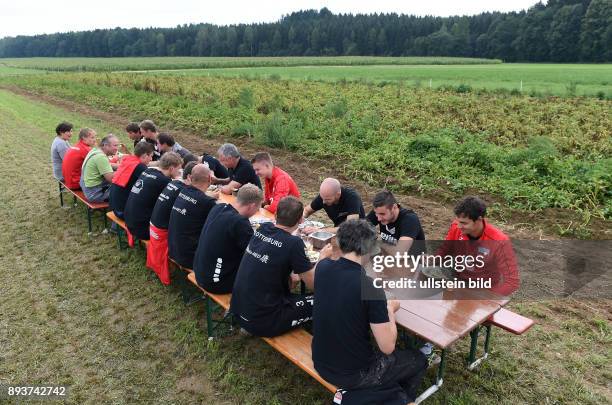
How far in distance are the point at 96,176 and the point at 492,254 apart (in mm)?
6005

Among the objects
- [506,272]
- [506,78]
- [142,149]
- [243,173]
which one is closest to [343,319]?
[506,272]

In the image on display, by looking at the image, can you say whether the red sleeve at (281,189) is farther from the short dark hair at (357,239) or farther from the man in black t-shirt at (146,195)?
the short dark hair at (357,239)

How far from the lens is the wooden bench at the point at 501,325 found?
379 centimetres

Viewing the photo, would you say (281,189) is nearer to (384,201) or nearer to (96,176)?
(384,201)

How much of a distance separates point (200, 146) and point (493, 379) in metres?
12.1

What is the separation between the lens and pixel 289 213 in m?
3.67

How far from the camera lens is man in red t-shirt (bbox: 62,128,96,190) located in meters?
7.63

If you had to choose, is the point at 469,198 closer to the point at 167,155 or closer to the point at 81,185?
the point at 167,155

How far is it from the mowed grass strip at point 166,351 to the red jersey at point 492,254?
78 centimetres

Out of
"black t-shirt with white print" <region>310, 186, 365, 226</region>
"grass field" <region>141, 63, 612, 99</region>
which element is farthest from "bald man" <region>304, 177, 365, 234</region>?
"grass field" <region>141, 63, 612, 99</region>

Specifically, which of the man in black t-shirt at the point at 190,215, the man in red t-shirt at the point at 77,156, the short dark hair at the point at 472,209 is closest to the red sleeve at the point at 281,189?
the man in black t-shirt at the point at 190,215

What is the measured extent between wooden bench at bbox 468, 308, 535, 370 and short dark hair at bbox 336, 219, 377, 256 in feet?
4.76

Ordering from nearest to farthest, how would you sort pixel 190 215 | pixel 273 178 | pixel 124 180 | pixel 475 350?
pixel 475 350, pixel 190 215, pixel 273 178, pixel 124 180

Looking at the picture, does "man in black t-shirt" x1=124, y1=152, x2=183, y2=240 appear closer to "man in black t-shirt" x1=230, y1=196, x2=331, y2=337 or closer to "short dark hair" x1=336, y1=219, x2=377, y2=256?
"man in black t-shirt" x1=230, y1=196, x2=331, y2=337
